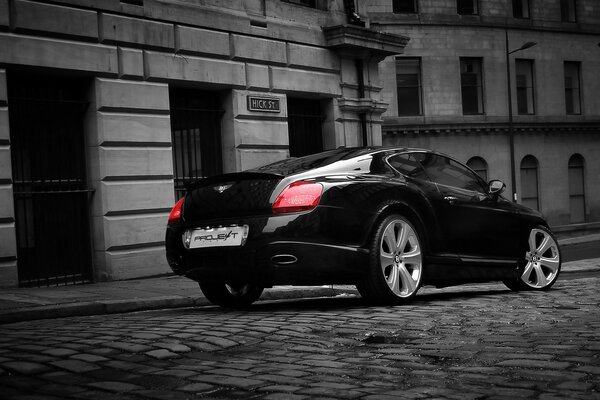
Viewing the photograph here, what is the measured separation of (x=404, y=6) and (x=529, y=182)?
8.73 m

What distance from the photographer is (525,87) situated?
36281 millimetres

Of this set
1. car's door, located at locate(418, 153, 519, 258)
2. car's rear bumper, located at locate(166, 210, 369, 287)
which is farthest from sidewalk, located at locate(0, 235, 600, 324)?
car's door, located at locate(418, 153, 519, 258)

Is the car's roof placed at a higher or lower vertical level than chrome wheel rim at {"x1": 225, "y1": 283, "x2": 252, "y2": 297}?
higher

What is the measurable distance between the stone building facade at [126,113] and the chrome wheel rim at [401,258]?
5.94 meters

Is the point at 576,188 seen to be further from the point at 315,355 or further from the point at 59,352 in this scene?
the point at 59,352

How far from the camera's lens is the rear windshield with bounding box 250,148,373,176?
294 inches

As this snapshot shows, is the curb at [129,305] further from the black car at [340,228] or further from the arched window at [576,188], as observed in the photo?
the arched window at [576,188]

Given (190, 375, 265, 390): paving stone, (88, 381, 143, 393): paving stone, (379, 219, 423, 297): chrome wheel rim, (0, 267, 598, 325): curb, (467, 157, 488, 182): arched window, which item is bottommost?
(0, 267, 598, 325): curb

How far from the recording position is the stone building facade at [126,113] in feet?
39.8

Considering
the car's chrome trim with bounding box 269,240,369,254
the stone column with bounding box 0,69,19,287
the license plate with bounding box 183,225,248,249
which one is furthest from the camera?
the stone column with bounding box 0,69,19,287

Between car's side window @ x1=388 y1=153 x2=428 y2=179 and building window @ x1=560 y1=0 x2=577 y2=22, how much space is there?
3169 cm

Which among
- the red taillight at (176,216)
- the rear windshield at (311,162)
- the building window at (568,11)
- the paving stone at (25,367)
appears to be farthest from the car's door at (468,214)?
the building window at (568,11)

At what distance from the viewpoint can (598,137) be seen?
A: 3862cm

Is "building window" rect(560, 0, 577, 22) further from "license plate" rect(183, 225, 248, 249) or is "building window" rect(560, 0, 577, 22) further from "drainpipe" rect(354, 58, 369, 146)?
"license plate" rect(183, 225, 248, 249)
